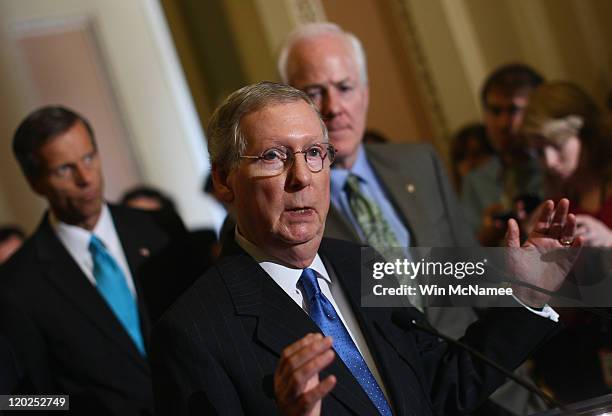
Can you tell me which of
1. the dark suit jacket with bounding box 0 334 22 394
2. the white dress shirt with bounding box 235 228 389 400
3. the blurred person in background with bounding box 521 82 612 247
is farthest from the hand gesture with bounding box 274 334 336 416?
the blurred person in background with bounding box 521 82 612 247

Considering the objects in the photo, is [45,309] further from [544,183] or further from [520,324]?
[544,183]

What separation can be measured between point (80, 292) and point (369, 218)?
2.99 ft

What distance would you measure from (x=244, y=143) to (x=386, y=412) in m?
0.63

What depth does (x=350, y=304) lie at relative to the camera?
85.4 inches

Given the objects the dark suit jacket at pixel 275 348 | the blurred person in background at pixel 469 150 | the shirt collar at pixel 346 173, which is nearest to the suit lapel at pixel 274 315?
the dark suit jacket at pixel 275 348

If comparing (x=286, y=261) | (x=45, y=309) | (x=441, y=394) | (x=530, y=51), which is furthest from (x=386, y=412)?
(x=530, y=51)

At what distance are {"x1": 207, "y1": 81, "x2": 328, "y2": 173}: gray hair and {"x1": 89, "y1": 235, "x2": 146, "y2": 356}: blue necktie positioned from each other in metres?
1.09

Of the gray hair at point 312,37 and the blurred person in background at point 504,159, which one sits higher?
the gray hair at point 312,37

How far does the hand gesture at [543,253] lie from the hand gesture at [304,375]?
65cm

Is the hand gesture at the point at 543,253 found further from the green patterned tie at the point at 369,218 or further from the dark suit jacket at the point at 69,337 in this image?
the dark suit jacket at the point at 69,337

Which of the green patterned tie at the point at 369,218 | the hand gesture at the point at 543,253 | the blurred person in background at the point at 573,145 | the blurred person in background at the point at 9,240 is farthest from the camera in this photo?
the blurred person in background at the point at 9,240

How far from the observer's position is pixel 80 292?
2.96 meters

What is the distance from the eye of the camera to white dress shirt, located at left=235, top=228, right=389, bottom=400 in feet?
6.70

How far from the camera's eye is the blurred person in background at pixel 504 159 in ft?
13.0
